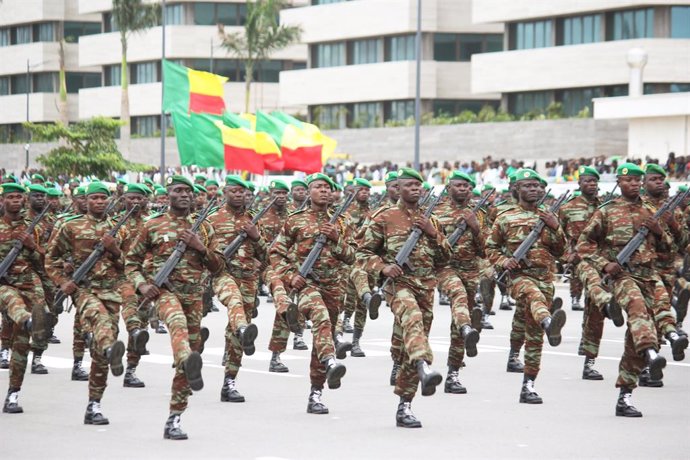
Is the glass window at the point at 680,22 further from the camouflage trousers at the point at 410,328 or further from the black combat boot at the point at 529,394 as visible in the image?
the camouflage trousers at the point at 410,328

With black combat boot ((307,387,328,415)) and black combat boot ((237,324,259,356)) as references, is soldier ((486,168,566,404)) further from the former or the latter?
black combat boot ((237,324,259,356))

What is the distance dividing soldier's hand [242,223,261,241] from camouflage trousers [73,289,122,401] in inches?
79.9

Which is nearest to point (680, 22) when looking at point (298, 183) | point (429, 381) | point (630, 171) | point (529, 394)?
point (298, 183)

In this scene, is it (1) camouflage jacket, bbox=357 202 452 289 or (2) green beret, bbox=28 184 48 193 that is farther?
(2) green beret, bbox=28 184 48 193

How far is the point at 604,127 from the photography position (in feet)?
183

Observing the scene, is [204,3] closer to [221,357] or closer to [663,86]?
[663,86]

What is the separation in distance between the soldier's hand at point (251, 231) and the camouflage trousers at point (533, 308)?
2585 millimetres

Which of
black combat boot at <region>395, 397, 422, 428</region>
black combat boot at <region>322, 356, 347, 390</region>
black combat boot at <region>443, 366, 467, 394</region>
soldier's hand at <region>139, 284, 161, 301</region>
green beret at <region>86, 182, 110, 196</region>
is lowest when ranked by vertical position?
black combat boot at <region>443, 366, 467, 394</region>

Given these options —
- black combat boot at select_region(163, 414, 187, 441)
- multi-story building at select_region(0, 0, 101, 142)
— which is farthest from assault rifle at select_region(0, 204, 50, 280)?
multi-story building at select_region(0, 0, 101, 142)

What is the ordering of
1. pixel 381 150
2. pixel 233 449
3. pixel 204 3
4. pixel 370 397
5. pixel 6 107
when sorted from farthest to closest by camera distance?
pixel 6 107 < pixel 204 3 < pixel 381 150 < pixel 370 397 < pixel 233 449

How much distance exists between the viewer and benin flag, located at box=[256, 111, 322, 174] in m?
36.2

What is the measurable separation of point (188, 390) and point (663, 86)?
1922 inches

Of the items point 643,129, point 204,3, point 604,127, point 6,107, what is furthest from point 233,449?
point 6,107

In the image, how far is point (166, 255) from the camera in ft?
41.0
